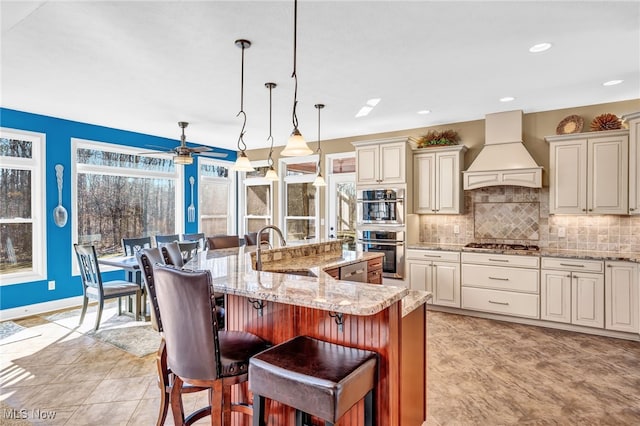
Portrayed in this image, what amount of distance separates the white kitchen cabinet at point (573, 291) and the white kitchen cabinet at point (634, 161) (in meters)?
0.73

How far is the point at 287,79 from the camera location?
12.0 ft

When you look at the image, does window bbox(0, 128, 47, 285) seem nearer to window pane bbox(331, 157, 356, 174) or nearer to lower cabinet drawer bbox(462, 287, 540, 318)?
window pane bbox(331, 157, 356, 174)

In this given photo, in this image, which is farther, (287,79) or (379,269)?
(379,269)

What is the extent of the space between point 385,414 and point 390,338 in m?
0.37

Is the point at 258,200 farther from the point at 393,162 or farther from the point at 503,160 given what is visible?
the point at 503,160

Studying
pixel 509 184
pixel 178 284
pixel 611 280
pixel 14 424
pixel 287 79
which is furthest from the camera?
pixel 509 184

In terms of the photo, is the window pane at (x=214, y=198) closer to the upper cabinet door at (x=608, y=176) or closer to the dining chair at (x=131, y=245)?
the dining chair at (x=131, y=245)

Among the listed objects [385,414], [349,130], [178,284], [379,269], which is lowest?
[385,414]

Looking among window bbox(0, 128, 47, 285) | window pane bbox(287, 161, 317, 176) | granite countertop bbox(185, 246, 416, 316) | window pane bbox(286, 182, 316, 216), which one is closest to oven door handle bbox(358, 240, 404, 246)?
window pane bbox(286, 182, 316, 216)

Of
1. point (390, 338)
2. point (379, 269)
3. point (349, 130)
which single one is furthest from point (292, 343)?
point (349, 130)

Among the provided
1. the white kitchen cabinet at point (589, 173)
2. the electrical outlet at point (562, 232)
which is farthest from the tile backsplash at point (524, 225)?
the white kitchen cabinet at point (589, 173)

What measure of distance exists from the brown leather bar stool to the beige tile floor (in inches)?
48.8

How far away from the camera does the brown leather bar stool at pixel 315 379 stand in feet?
4.46

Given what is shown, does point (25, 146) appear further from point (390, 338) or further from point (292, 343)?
point (390, 338)
